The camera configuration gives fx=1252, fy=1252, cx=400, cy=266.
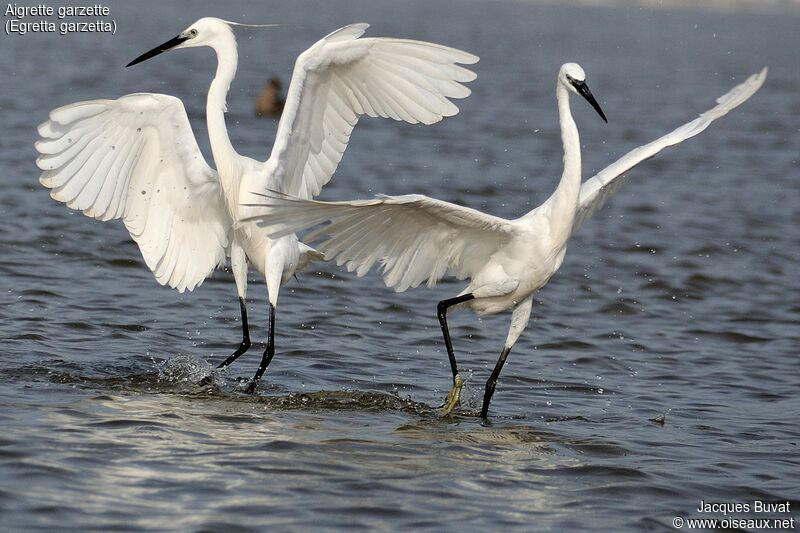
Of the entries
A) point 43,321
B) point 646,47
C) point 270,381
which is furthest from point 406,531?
point 646,47

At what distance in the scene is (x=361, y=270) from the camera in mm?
7879

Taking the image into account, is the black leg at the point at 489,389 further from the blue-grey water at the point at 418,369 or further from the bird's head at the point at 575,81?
the bird's head at the point at 575,81

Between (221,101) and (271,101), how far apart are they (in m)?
12.4

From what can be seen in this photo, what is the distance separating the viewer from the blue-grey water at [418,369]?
6.34 metres

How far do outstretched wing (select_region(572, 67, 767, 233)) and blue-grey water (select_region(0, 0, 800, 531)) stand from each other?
1451 mm

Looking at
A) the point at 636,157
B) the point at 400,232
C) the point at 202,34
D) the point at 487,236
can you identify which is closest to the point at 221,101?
the point at 202,34

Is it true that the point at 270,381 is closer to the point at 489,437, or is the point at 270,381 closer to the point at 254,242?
the point at 254,242

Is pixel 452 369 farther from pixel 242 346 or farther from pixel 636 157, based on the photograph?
pixel 636 157

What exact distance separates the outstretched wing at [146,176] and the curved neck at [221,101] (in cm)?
14

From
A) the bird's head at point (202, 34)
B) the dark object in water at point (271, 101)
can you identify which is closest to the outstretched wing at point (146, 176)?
the bird's head at point (202, 34)

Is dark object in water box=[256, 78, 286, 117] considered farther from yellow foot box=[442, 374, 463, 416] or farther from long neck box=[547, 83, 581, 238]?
long neck box=[547, 83, 581, 238]

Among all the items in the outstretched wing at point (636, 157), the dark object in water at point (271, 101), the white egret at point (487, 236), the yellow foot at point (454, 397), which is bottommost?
the yellow foot at point (454, 397)

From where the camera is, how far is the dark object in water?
2050 centimetres

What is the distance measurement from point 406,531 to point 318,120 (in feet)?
11.0
